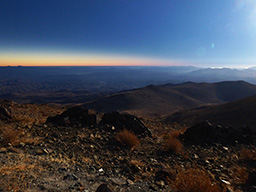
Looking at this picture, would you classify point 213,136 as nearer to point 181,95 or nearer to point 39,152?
point 39,152

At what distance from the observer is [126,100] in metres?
70.6

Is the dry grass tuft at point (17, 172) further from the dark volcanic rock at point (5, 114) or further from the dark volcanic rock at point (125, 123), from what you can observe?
the dark volcanic rock at point (5, 114)

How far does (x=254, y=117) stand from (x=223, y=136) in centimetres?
1810

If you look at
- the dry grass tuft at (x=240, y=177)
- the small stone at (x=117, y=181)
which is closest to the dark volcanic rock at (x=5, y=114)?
the small stone at (x=117, y=181)

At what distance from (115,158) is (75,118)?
3982 mm

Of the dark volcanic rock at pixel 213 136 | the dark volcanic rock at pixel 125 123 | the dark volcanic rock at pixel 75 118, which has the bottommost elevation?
the dark volcanic rock at pixel 213 136

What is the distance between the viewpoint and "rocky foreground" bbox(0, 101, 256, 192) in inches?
115

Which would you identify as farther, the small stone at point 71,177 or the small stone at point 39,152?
the small stone at point 39,152

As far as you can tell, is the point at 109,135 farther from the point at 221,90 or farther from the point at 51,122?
the point at 221,90

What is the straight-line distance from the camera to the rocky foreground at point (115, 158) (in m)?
2.91

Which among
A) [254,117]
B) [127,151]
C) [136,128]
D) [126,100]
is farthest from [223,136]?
[126,100]

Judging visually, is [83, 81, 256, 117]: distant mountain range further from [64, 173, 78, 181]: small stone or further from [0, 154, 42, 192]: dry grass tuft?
[64, 173, 78, 181]: small stone

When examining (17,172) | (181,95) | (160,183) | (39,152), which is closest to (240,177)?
(160,183)

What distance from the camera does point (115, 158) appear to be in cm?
439
